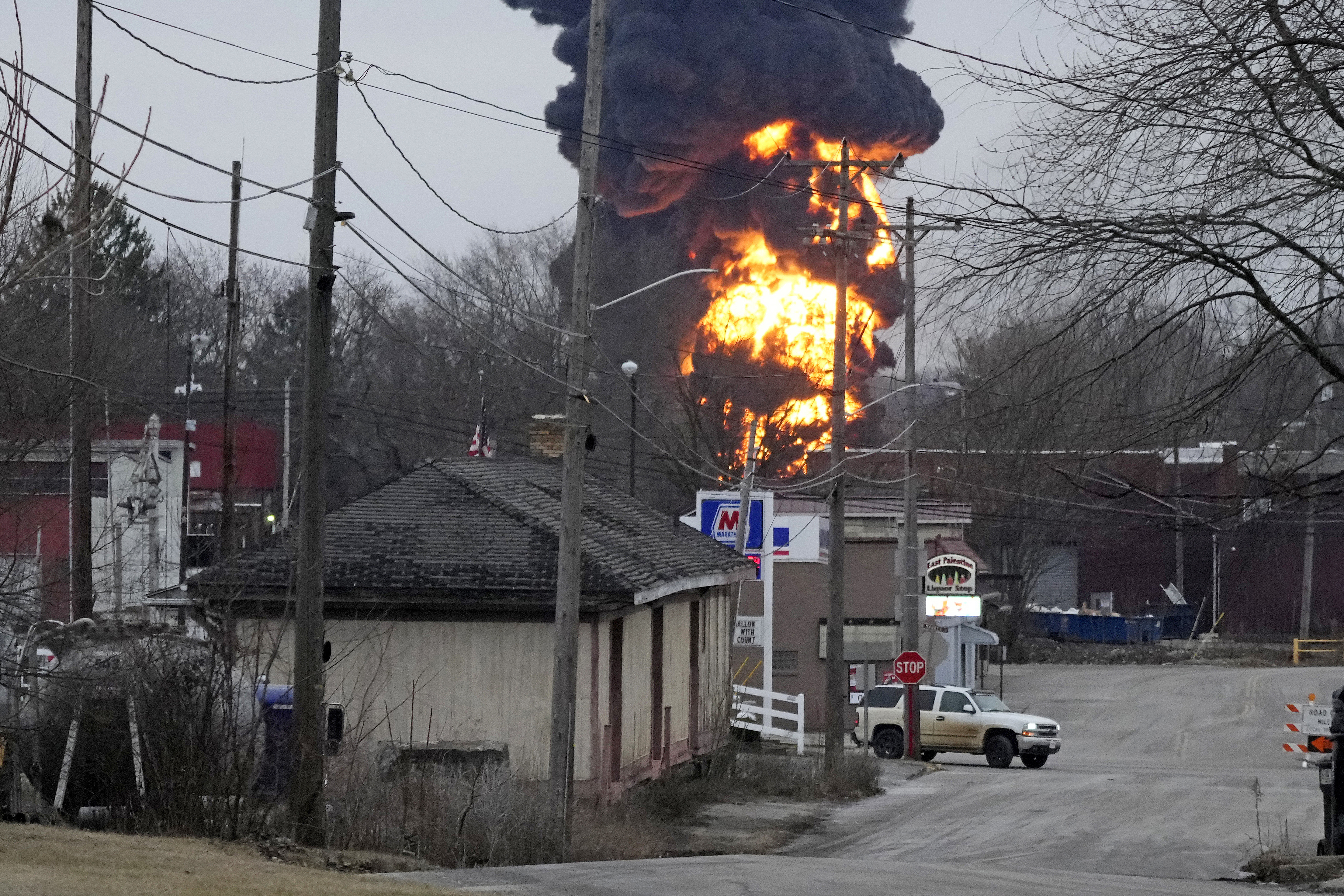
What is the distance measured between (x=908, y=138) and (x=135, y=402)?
58665mm

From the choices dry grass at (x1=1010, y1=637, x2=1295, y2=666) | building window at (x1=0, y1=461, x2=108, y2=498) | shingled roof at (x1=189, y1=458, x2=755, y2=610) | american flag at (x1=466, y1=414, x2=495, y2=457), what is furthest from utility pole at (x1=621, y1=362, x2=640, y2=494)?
dry grass at (x1=1010, y1=637, x2=1295, y2=666)

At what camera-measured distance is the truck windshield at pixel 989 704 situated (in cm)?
3272

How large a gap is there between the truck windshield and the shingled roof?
1101cm

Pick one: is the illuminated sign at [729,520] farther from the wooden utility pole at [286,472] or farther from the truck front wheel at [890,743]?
the wooden utility pole at [286,472]

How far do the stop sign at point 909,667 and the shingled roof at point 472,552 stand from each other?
7401mm

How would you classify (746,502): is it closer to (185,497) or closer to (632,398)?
Result: (632,398)

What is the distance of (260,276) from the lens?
71812mm

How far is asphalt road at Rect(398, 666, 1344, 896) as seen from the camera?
12102 millimetres

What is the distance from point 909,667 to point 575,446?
51.7ft

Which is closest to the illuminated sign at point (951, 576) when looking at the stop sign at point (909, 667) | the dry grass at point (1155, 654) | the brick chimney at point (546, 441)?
the stop sign at point (909, 667)

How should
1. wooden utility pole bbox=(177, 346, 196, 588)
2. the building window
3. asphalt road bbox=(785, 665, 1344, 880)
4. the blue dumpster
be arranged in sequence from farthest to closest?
the blue dumpster
wooden utility pole bbox=(177, 346, 196, 588)
the building window
asphalt road bbox=(785, 665, 1344, 880)

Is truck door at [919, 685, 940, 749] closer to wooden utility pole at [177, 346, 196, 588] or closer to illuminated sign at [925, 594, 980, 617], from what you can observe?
illuminated sign at [925, 594, 980, 617]

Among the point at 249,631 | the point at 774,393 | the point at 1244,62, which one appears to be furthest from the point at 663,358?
the point at 1244,62

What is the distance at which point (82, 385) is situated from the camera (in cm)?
1989
